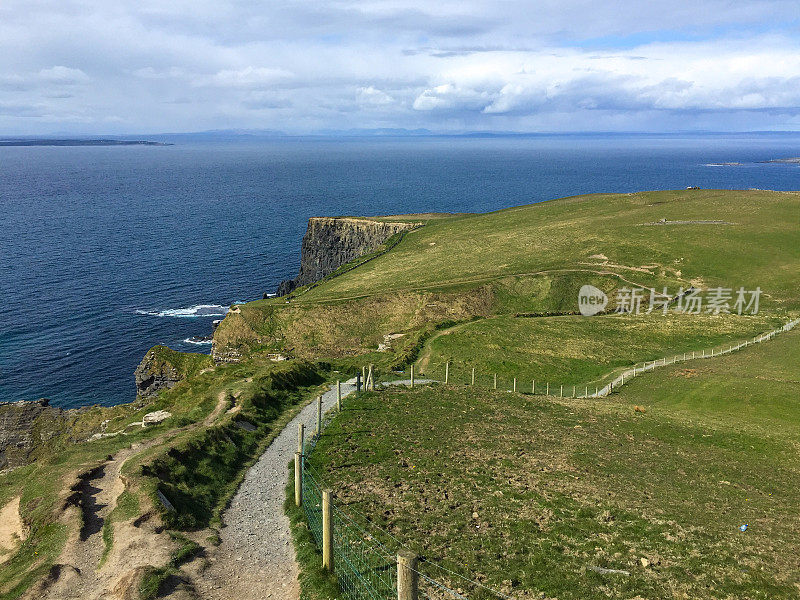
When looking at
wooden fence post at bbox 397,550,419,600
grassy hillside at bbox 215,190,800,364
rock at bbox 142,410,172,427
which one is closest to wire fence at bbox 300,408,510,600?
wooden fence post at bbox 397,550,419,600

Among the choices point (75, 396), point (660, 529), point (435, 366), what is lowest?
point (75, 396)

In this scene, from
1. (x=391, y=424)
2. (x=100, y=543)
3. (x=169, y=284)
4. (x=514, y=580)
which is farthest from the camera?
(x=169, y=284)

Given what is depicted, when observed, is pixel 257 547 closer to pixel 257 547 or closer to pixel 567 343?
pixel 257 547

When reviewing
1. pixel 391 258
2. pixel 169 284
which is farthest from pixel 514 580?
pixel 169 284

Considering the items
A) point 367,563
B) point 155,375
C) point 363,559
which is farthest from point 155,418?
point 155,375

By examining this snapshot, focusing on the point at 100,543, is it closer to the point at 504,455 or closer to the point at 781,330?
the point at 504,455
